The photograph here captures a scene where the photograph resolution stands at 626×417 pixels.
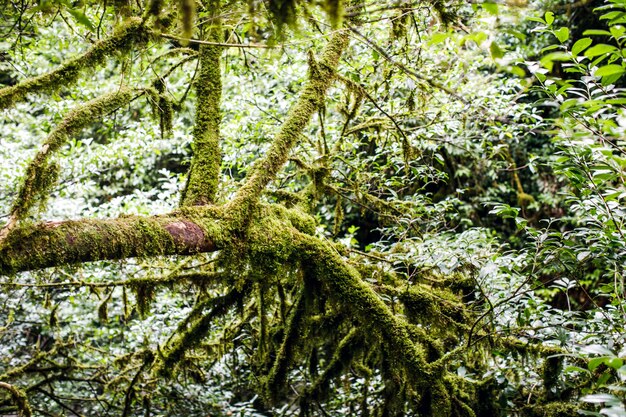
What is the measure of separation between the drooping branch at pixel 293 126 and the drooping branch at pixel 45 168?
2.60 ft

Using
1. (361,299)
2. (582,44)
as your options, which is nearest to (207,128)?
(361,299)

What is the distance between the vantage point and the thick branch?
1748mm

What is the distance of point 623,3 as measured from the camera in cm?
187

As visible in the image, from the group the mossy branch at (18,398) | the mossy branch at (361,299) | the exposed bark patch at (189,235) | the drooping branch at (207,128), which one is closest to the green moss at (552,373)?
the mossy branch at (361,299)

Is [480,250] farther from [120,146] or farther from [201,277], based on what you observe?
[120,146]

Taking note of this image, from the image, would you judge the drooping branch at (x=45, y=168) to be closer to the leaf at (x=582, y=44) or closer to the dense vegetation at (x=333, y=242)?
the dense vegetation at (x=333, y=242)

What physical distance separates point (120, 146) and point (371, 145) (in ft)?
12.6

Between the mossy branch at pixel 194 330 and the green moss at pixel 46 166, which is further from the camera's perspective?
the mossy branch at pixel 194 330

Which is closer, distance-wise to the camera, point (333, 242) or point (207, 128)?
point (207, 128)

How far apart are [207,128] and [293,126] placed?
1.68 feet

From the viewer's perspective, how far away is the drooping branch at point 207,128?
8.80ft

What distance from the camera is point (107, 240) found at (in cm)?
197

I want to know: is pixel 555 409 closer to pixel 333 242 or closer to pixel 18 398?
pixel 333 242

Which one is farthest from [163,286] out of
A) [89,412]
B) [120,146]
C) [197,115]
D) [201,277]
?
[89,412]
